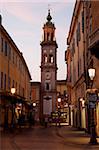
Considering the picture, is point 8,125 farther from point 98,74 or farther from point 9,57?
point 98,74

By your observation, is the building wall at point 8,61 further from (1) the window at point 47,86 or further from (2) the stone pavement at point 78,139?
(1) the window at point 47,86

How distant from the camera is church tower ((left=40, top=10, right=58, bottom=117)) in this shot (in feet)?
341

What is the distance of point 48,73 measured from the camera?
104000 mm

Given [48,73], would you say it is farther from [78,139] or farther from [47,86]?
[78,139]

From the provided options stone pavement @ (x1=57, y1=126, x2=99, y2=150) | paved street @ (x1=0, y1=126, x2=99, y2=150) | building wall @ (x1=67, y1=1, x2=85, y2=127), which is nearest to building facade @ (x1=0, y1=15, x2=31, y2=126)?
building wall @ (x1=67, y1=1, x2=85, y2=127)

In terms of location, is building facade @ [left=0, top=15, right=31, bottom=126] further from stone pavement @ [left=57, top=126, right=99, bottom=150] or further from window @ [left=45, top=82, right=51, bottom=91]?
window @ [left=45, top=82, right=51, bottom=91]

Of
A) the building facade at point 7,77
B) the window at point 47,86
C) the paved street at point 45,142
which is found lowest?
the paved street at point 45,142

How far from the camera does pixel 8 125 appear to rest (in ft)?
138

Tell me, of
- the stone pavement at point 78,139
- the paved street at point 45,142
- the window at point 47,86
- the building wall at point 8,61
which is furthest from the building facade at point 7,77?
the window at point 47,86

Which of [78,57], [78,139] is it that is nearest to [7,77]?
[78,57]

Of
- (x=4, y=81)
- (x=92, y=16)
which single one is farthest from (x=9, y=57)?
(x=92, y=16)

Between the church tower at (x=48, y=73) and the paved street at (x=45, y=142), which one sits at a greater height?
the church tower at (x=48, y=73)

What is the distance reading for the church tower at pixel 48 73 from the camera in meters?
104

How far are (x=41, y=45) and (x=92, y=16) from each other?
7831 centimetres
